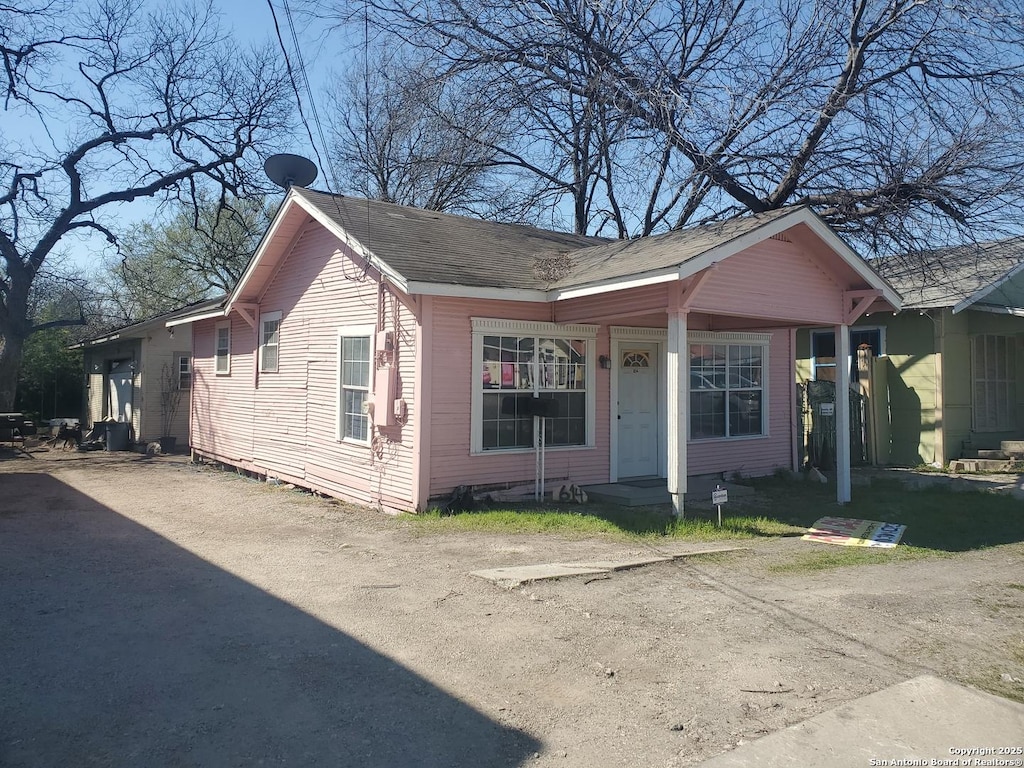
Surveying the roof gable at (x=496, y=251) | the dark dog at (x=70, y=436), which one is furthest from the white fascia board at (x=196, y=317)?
the dark dog at (x=70, y=436)

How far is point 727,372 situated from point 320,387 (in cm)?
699

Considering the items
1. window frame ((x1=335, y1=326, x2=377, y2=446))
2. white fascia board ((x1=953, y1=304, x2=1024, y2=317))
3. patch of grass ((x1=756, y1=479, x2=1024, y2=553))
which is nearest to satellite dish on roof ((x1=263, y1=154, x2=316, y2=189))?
window frame ((x1=335, y1=326, x2=377, y2=446))

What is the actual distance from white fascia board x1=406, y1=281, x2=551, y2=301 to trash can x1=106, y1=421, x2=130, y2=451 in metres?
14.6

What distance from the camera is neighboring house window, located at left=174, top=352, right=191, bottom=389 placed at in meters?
20.7

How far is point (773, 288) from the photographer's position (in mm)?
9898

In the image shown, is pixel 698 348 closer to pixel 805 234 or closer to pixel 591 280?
pixel 805 234

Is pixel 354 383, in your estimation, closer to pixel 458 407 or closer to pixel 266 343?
pixel 458 407

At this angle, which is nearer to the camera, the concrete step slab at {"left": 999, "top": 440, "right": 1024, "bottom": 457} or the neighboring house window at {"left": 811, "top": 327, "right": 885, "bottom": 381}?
the concrete step slab at {"left": 999, "top": 440, "right": 1024, "bottom": 457}

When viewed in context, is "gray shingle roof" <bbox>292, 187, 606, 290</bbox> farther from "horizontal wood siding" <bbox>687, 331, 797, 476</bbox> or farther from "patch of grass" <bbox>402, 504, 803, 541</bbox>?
"horizontal wood siding" <bbox>687, 331, 797, 476</bbox>

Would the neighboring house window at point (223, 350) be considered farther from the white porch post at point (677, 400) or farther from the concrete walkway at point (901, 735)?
the concrete walkway at point (901, 735)

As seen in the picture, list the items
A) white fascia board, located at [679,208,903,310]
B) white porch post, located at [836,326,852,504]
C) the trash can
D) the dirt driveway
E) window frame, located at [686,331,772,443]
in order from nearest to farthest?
the dirt driveway → white fascia board, located at [679,208,903,310] → white porch post, located at [836,326,852,504] → window frame, located at [686,331,772,443] → the trash can

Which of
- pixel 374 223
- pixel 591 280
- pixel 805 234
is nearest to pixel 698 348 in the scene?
pixel 805 234

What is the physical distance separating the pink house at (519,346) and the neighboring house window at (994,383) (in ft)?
17.5

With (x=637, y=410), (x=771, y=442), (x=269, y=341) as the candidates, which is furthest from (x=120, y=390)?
(x=771, y=442)
